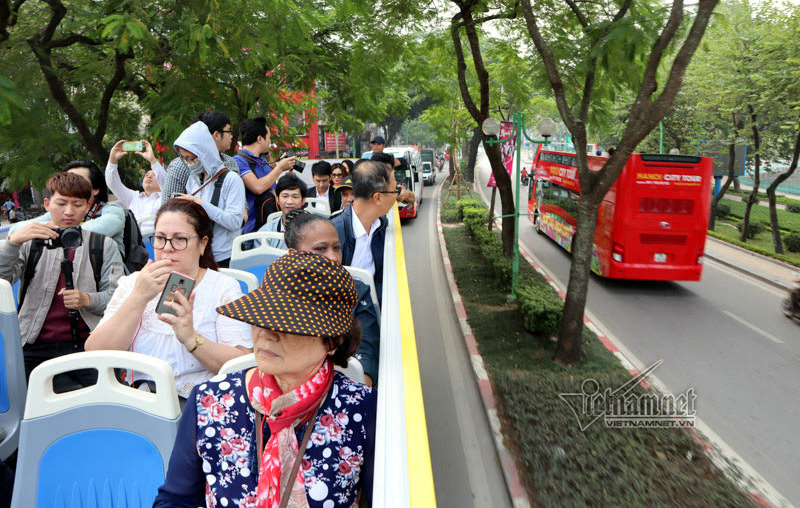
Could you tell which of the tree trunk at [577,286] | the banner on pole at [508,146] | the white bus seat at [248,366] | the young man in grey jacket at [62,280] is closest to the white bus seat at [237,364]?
the white bus seat at [248,366]

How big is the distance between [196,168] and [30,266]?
4.66 feet

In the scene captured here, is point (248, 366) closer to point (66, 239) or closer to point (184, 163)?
point (66, 239)

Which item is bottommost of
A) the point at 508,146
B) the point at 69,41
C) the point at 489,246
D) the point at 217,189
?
the point at 489,246

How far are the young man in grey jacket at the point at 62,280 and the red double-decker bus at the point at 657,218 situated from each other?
9.53 metres

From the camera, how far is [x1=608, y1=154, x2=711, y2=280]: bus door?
10.0 meters

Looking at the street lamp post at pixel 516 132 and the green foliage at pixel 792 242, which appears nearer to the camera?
the street lamp post at pixel 516 132

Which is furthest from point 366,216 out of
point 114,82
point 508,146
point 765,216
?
point 765,216

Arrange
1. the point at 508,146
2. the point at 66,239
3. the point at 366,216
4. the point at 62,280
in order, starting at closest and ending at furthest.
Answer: the point at 66,239 < the point at 62,280 < the point at 366,216 < the point at 508,146

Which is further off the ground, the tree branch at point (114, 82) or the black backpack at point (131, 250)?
the tree branch at point (114, 82)

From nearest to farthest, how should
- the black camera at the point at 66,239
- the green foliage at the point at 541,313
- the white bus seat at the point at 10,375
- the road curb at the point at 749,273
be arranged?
the white bus seat at the point at 10,375 → the black camera at the point at 66,239 → the green foliage at the point at 541,313 → the road curb at the point at 749,273

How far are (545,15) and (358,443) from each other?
8560mm

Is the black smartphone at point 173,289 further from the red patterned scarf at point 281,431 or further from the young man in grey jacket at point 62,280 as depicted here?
the young man in grey jacket at point 62,280

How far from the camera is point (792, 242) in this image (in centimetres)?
1683

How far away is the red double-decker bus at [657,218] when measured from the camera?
1002 cm
